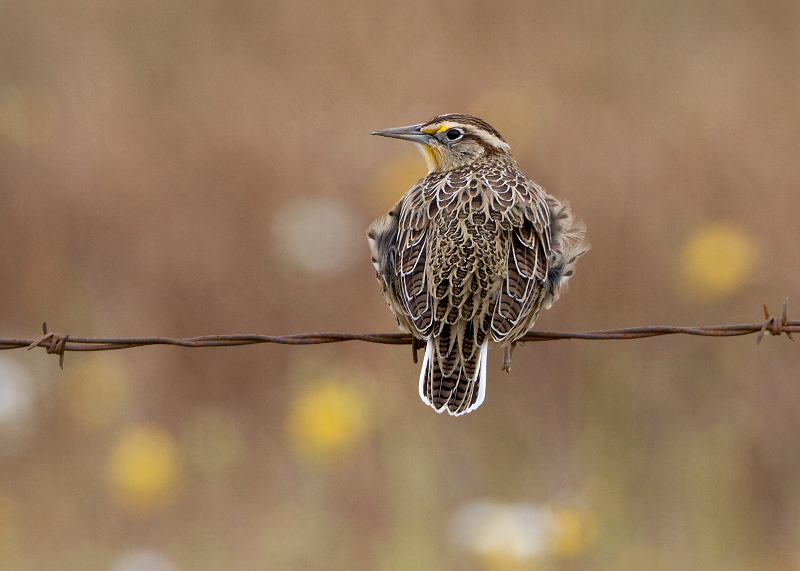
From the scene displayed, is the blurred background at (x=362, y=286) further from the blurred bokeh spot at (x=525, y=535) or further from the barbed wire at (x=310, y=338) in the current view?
the barbed wire at (x=310, y=338)

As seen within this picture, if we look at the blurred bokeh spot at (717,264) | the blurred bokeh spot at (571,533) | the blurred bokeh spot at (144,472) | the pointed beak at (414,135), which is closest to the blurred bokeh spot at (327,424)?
the blurred bokeh spot at (144,472)

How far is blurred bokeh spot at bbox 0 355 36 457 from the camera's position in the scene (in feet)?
23.6

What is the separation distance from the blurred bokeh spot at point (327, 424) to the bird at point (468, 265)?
3.64 ft

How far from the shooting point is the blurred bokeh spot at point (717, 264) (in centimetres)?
706

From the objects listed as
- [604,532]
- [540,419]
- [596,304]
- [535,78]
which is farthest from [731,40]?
[604,532]

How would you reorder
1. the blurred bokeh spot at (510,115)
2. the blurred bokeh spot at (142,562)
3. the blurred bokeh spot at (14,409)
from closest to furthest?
1. the blurred bokeh spot at (142,562)
2. the blurred bokeh spot at (14,409)
3. the blurred bokeh spot at (510,115)

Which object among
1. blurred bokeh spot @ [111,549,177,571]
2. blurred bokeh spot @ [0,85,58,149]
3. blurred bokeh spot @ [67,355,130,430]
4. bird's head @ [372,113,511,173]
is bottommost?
blurred bokeh spot @ [111,549,177,571]

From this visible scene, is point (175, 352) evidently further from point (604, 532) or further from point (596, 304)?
point (604, 532)

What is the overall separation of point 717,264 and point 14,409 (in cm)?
441

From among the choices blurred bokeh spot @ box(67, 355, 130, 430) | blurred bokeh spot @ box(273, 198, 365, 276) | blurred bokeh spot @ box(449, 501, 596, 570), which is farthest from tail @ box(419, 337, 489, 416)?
blurred bokeh spot @ box(273, 198, 365, 276)

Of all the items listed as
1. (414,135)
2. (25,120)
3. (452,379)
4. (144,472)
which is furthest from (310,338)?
(25,120)

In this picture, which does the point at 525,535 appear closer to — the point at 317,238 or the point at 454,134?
the point at 454,134

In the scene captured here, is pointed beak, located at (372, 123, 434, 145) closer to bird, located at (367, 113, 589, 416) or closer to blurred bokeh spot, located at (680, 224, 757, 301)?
bird, located at (367, 113, 589, 416)

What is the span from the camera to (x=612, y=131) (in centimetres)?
905
